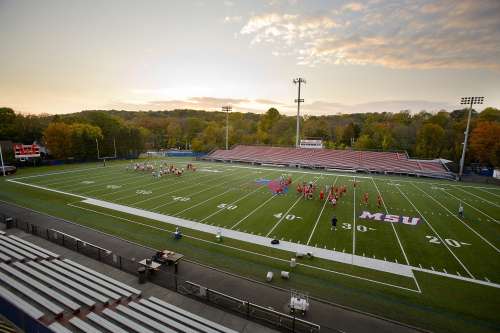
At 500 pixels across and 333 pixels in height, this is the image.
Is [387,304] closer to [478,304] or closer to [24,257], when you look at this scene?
[478,304]

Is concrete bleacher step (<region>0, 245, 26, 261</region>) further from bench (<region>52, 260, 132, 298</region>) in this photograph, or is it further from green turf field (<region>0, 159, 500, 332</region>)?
green turf field (<region>0, 159, 500, 332</region>)

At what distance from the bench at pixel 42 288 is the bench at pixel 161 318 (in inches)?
60.5

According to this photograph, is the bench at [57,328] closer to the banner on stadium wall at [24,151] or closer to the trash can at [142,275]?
the trash can at [142,275]

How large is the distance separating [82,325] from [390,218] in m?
19.7

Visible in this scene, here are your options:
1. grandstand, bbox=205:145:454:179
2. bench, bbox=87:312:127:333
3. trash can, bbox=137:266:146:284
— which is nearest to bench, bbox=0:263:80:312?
bench, bbox=87:312:127:333

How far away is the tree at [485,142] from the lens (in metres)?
43.6

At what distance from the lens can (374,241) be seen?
15.3m

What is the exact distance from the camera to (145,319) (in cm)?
685

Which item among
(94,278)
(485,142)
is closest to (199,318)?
(94,278)

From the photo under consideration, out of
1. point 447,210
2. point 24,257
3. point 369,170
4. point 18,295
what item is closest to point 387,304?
point 18,295

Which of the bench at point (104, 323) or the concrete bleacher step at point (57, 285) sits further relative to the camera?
the concrete bleacher step at point (57, 285)

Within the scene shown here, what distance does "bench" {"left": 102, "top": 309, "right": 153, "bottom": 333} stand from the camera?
21.0 ft

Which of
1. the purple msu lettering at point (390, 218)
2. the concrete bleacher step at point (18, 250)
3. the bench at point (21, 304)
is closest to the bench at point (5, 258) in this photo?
the concrete bleacher step at point (18, 250)

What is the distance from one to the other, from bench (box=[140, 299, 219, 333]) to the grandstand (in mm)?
42432
